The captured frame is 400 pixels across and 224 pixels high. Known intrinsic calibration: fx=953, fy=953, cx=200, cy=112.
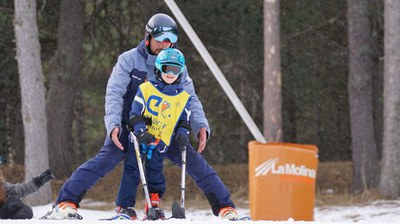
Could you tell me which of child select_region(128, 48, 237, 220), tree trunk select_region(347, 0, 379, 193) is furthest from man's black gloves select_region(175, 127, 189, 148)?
tree trunk select_region(347, 0, 379, 193)

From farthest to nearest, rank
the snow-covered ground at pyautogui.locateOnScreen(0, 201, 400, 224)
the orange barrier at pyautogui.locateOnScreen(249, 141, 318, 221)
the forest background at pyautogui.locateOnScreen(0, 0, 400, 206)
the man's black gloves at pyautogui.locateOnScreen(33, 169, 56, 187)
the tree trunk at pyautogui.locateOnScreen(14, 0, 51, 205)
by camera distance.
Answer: the forest background at pyautogui.locateOnScreen(0, 0, 400, 206) → the tree trunk at pyautogui.locateOnScreen(14, 0, 51, 205) → the snow-covered ground at pyautogui.locateOnScreen(0, 201, 400, 224) → the orange barrier at pyautogui.locateOnScreen(249, 141, 318, 221) → the man's black gloves at pyautogui.locateOnScreen(33, 169, 56, 187)

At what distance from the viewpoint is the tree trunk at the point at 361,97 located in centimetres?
1652

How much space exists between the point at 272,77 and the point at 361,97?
6.68ft

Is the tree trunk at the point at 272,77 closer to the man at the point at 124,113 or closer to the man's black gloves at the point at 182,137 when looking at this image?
the man at the point at 124,113

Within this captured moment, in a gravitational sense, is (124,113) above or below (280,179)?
above

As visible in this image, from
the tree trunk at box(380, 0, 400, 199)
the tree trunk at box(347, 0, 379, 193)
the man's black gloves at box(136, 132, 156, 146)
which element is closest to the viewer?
the man's black gloves at box(136, 132, 156, 146)

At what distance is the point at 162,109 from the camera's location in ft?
23.4

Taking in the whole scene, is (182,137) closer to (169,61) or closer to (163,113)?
(163,113)

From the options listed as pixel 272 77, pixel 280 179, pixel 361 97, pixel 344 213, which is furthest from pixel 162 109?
pixel 361 97

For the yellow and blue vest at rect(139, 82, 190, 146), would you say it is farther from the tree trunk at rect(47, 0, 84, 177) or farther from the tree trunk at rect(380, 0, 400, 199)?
the tree trunk at rect(47, 0, 84, 177)

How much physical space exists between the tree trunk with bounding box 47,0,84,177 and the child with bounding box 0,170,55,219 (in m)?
10.9

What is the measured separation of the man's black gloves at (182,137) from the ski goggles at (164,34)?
71 cm

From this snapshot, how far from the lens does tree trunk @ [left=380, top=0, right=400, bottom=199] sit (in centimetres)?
1497

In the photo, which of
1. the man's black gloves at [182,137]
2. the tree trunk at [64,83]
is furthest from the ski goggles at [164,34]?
the tree trunk at [64,83]
